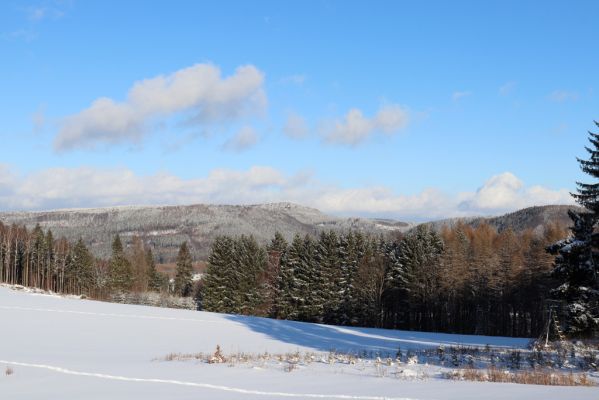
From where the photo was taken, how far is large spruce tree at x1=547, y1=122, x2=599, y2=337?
96.5 ft

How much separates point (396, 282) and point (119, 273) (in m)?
53.0

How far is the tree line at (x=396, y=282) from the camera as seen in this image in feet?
188

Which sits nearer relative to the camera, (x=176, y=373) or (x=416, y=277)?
(x=176, y=373)

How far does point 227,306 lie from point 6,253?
44814 millimetres

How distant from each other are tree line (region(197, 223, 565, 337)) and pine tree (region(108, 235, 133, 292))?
87.4 feet

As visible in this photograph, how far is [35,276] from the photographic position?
3871 inches

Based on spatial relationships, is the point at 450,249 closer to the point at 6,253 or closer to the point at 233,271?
the point at 233,271

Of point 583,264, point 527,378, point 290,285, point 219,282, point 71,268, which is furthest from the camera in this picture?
point 71,268

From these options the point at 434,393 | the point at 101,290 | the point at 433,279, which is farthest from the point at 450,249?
the point at 101,290

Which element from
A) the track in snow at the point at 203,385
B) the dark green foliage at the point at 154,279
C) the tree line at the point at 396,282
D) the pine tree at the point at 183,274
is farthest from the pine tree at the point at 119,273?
the track in snow at the point at 203,385

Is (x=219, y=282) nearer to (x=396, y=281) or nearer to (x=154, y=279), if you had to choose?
(x=396, y=281)

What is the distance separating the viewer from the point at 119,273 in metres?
A: 94.8

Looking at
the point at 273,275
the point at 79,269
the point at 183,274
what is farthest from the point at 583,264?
the point at 79,269

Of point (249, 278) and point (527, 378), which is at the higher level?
point (527, 378)
